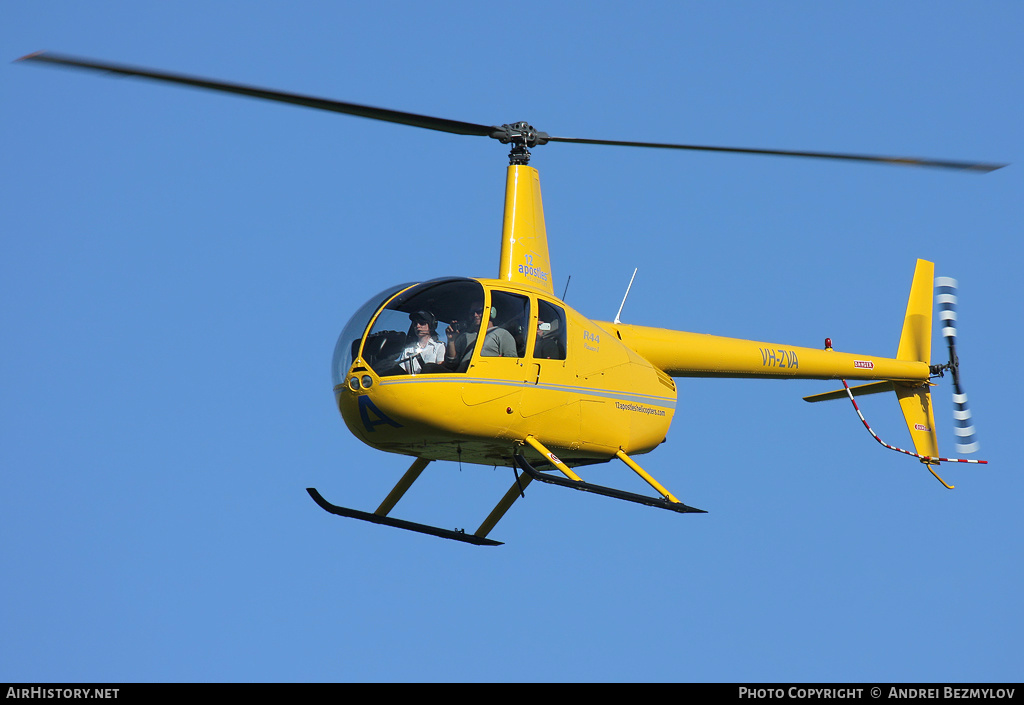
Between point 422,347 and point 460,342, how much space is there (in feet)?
1.61

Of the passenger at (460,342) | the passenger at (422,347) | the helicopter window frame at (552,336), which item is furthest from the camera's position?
the helicopter window frame at (552,336)

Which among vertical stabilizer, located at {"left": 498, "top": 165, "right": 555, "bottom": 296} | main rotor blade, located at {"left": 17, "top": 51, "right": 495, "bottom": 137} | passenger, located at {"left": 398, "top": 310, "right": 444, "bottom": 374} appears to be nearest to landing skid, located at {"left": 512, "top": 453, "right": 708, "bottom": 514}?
passenger, located at {"left": 398, "top": 310, "right": 444, "bottom": 374}

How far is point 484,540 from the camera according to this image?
57.3ft

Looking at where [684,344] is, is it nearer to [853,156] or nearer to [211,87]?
[853,156]

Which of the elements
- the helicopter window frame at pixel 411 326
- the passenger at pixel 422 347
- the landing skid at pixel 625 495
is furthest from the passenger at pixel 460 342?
the landing skid at pixel 625 495

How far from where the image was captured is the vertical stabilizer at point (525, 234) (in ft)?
56.1

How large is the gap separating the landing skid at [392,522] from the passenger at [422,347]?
3.25 metres

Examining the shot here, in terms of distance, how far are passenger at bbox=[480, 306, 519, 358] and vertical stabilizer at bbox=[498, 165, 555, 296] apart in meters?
1.99

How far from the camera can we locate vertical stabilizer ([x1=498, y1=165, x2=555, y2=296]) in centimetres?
1709

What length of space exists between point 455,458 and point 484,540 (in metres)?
1.84

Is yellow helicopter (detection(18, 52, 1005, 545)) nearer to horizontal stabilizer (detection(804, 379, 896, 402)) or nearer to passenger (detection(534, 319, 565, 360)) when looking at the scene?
passenger (detection(534, 319, 565, 360))

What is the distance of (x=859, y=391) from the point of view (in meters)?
23.2

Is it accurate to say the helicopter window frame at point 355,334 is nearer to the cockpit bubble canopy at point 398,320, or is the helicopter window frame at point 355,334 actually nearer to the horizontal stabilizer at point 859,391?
the cockpit bubble canopy at point 398,320
